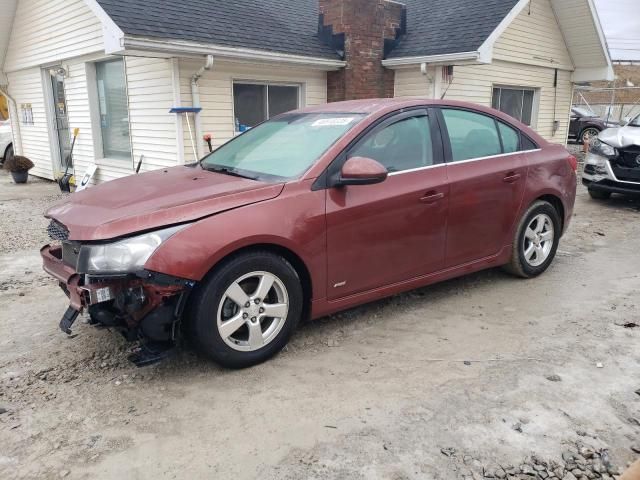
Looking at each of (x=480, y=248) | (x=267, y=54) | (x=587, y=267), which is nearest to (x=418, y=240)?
(x=480, y=248)

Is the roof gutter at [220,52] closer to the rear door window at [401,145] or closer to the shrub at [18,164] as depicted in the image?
the rear door window at [401,145]

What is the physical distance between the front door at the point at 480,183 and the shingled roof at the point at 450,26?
5.29 meters

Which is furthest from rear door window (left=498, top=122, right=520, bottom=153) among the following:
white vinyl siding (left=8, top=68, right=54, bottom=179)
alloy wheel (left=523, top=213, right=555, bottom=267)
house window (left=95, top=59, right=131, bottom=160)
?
white vinyl siding (left=8, top=68, right=54, bottom=179)

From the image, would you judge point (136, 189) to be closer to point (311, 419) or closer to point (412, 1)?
point (311, 419)

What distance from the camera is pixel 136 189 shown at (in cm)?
359

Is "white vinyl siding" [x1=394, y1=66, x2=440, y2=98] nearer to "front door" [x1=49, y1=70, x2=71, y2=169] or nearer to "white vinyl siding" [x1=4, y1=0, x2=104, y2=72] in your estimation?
"white vinyl siding" [x1=4, y1=0, x2=104, y2=72]

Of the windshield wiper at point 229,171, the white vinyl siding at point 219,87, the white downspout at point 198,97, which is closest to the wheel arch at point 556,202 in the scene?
the windshield wiper at point 229,171

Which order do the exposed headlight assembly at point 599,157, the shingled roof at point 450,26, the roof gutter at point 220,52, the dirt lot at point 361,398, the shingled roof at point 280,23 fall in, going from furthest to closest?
the shingled roof at point 450,26
the exposed headlight assembly at point 599,157
the shingled roof at point 280,23
the roof gutter at point 220,52
the dirt lot at point 361,398

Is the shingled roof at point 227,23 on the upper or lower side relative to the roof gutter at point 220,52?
upper

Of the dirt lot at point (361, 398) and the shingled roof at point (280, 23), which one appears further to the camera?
the shingled roof at point (280, 23)

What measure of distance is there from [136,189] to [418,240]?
6.60ft

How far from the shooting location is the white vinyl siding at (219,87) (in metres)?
8.30

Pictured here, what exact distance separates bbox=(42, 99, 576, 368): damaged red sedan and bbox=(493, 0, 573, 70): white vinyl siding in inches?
285

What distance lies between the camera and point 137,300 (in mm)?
2953
